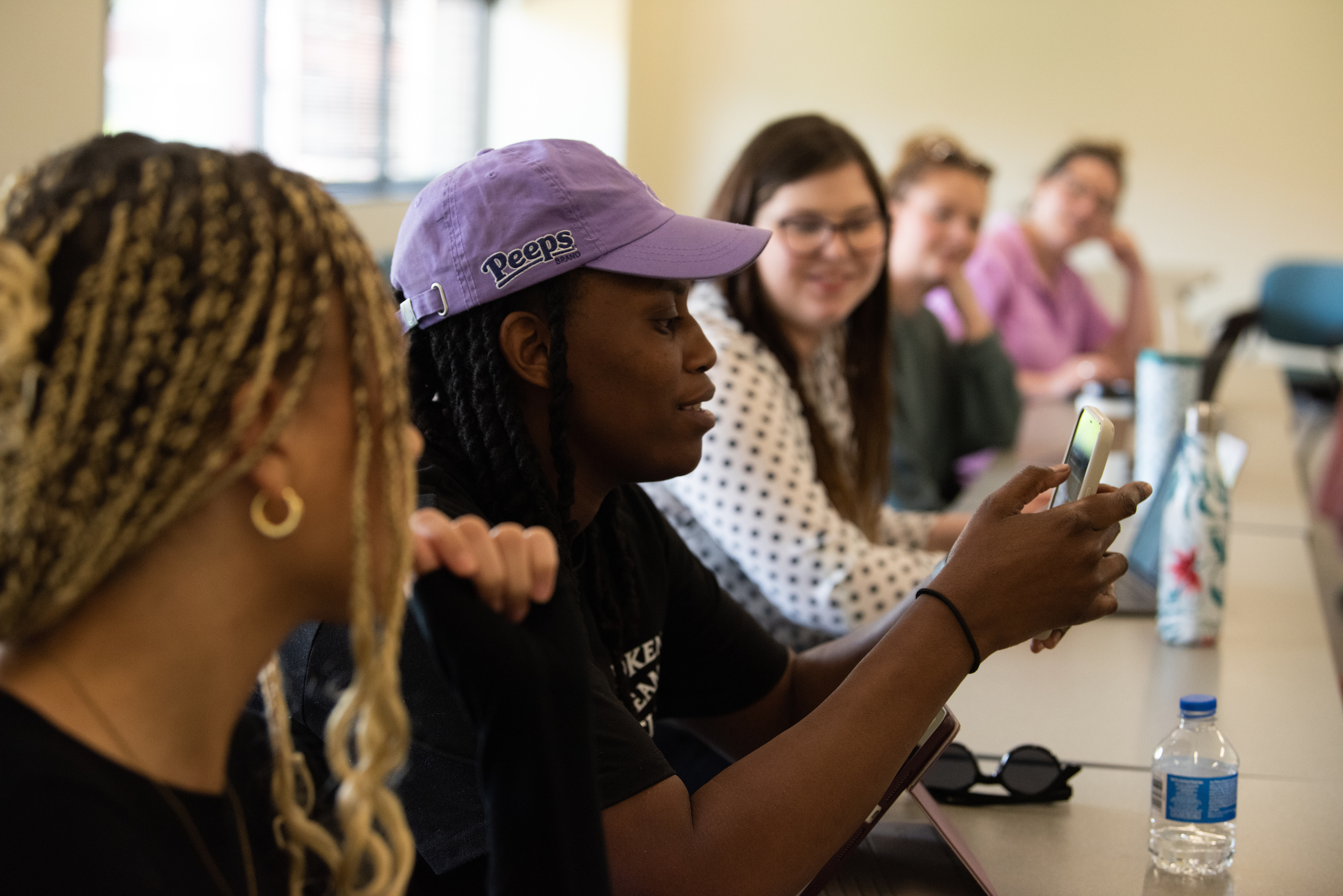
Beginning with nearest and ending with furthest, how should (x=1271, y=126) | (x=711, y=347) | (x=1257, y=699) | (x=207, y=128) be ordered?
(x=711, y=347) < (x=1257, y=699) < (x=207, y=128) < (x=1271, y=126)

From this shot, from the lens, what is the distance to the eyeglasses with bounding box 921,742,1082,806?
3.72ft

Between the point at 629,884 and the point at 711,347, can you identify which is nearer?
the point at 629,884

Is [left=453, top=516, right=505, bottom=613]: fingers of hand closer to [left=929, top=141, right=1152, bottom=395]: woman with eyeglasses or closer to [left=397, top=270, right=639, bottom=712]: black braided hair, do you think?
[left=397, top=270, right=639, bottom=712]: black braided hair

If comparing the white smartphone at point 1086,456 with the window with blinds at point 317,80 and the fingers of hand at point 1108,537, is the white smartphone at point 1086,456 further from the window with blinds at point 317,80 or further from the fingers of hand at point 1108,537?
the window with blinds at point 317,80

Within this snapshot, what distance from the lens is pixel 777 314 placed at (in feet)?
5.97

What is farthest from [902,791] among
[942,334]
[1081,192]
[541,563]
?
[1081,192]

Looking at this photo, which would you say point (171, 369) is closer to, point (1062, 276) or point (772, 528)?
point (772, 528)

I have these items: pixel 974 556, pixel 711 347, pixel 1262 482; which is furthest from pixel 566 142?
pixel 1262 482

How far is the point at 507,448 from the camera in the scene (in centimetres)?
104

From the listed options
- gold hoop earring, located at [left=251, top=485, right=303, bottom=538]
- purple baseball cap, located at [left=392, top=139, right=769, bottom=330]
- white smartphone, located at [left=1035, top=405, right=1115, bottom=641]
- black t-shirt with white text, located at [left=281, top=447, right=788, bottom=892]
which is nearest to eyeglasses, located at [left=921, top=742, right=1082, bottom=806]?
white smartphone, located at [left=1035, top=405, right=1115, bottom=641]

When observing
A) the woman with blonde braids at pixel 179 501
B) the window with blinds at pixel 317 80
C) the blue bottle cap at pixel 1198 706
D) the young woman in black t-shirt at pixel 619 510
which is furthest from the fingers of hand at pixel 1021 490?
the window with blinds at pixel 317 80

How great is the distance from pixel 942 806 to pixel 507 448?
1.70 ft

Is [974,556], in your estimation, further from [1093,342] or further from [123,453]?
[1093,342]

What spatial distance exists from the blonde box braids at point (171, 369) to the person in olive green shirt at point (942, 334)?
6.51 ft
